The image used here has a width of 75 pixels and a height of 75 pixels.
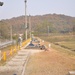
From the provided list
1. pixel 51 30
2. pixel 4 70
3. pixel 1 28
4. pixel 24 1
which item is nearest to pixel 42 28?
pixel 51 30

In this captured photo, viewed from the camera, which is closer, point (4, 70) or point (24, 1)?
point (4, 70)

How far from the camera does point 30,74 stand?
16.2 meters

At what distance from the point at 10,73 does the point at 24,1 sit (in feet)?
131

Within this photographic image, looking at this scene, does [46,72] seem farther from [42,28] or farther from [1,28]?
[42,28]

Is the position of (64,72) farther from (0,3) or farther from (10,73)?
(0,3)

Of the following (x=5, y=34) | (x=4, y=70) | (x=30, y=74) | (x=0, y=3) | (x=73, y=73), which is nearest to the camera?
(x=0, y=3)

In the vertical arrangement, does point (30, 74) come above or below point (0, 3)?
below

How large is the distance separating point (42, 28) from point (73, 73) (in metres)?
182

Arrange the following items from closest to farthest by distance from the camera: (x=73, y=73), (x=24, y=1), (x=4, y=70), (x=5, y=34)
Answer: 1. (x=73, y=73)
2. (x=4, y=70)
3. (x=24, y=1)
4. (x=5, y=34)

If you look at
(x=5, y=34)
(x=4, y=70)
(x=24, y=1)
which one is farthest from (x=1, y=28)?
(x=4, y=70)

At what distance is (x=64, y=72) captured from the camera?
1670 cm

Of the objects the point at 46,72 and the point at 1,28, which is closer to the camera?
the point at 46,72

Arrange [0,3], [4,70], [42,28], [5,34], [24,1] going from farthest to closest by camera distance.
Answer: [42,28] < [5,34] < [24,1] < [4,70] < [0,3]

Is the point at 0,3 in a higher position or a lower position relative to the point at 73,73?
higher
